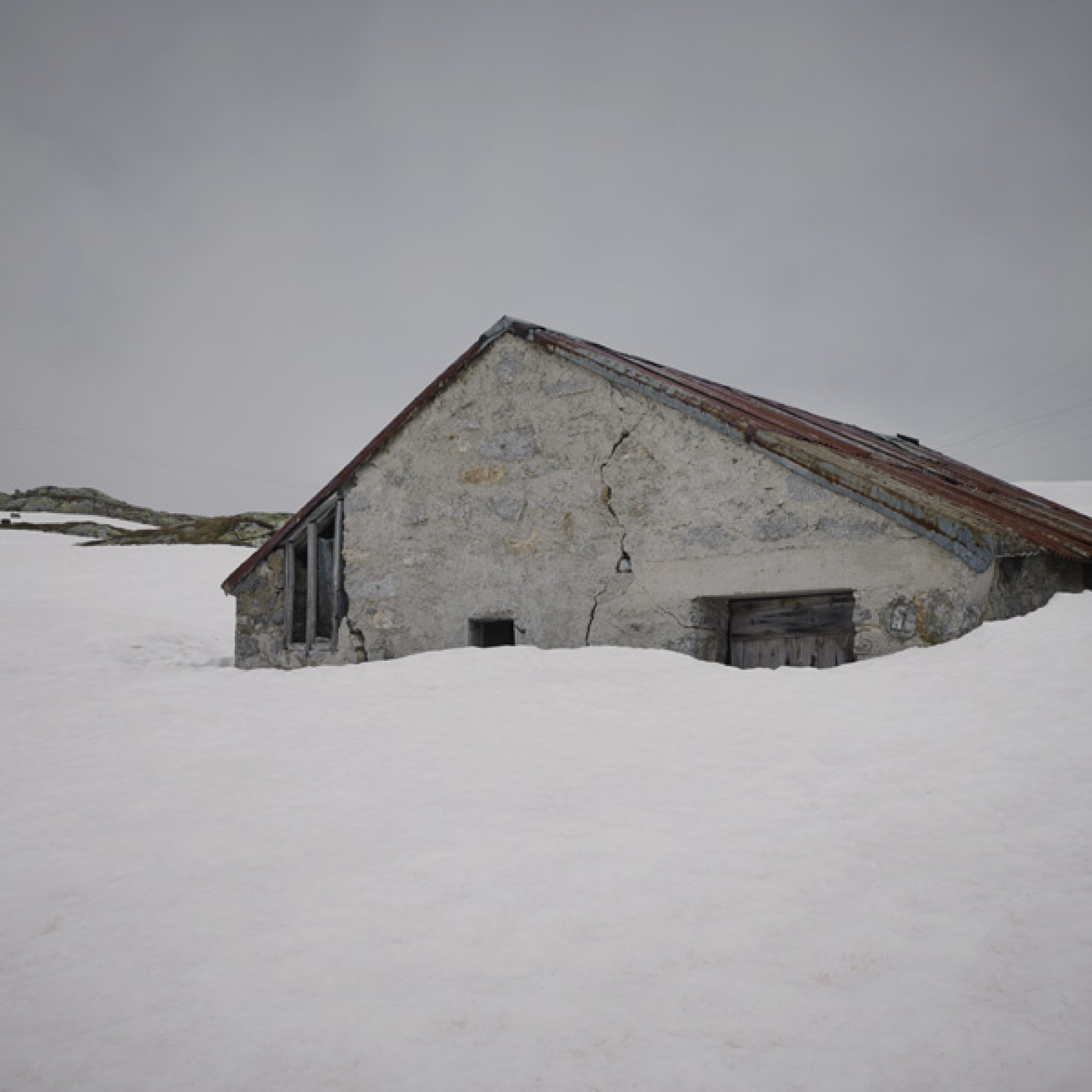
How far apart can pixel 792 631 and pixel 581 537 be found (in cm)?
178

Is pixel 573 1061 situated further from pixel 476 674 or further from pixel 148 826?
pixel 476 674

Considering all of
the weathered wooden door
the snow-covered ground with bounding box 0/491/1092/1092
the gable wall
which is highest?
the gable wall

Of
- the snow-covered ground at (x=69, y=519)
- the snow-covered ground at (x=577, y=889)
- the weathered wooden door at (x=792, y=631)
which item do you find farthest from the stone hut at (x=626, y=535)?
the snow-covered ground at (x=69, y=519)

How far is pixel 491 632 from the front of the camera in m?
6.98

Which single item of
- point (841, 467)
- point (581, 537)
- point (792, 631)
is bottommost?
point (792, 631)

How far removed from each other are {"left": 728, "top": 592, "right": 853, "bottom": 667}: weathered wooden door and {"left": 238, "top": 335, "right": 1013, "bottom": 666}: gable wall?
280mm

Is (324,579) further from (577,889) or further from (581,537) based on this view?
(577,889)

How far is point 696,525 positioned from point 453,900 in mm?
4006

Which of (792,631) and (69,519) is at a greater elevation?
(69,519)

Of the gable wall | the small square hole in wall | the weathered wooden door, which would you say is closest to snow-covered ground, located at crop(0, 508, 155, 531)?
the gable wall

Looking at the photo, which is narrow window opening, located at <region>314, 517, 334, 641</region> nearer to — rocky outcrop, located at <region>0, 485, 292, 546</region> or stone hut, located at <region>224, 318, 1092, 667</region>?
stone hut, located at <region>224, 318, 1092, 667</region>

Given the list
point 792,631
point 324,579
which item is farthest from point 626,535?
point 324,579

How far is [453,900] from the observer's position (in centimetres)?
210

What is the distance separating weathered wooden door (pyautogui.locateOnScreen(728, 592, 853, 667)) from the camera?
5492 millimetres
